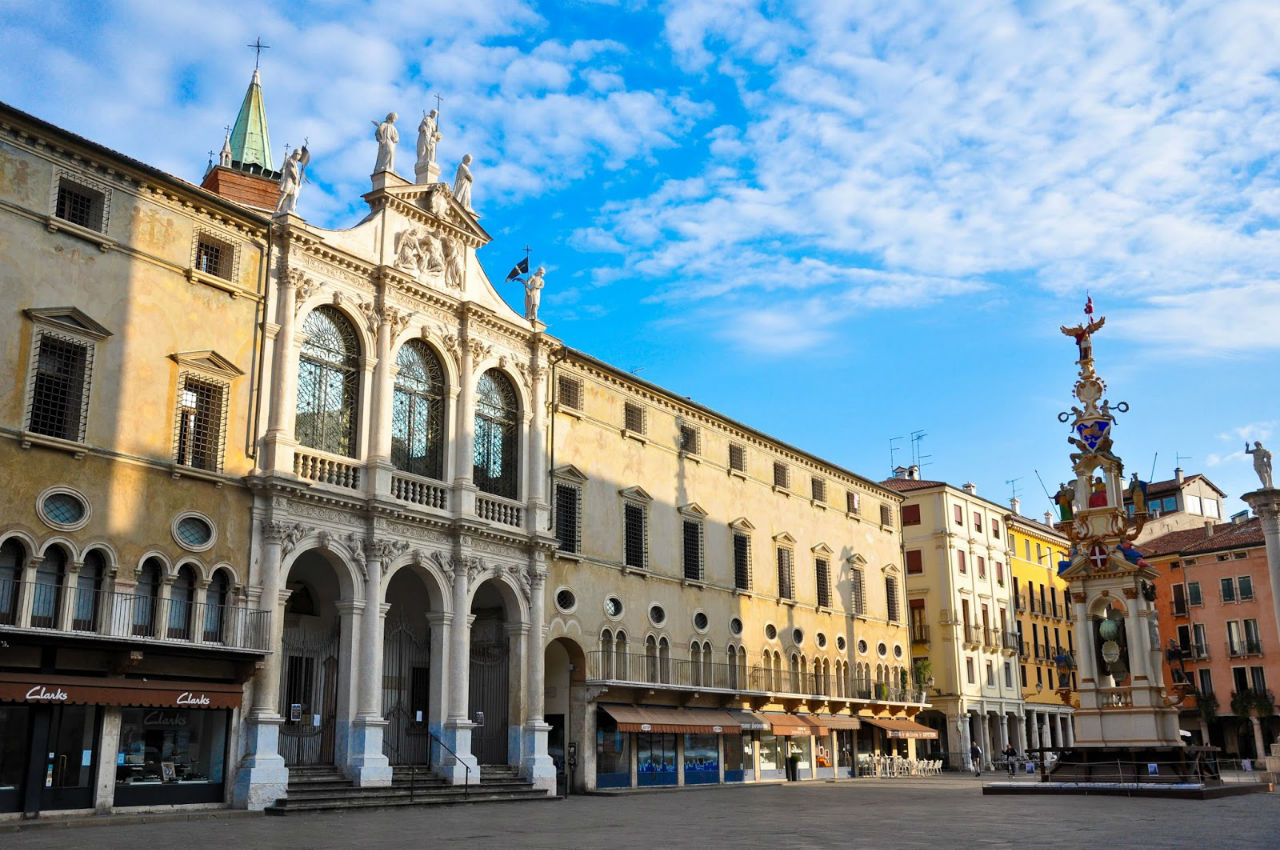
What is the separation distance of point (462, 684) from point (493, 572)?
3.26m

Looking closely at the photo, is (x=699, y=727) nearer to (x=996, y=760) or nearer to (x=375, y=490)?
(x=375, y=490)

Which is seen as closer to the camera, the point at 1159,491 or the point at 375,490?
the point at 375,490

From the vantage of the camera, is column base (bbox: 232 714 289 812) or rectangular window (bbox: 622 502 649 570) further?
rectangular window (bbox: 622 502 649 570)

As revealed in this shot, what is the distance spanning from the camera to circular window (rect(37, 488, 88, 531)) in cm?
2223

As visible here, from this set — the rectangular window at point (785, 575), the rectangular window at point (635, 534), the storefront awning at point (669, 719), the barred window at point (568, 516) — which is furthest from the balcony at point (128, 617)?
the rectangular window at point (785, 575)

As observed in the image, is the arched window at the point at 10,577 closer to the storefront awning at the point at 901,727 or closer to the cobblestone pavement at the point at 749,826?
the cobblestone pavement at the point at 749,826

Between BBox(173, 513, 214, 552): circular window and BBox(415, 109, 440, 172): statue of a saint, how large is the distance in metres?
12.9

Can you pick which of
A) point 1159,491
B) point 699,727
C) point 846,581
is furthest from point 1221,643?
point 699,727

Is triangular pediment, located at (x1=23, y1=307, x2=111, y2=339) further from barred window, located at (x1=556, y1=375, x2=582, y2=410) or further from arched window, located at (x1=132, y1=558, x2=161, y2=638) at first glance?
barred window, located at (x1=556, y1=375, x2=582, y2=410)

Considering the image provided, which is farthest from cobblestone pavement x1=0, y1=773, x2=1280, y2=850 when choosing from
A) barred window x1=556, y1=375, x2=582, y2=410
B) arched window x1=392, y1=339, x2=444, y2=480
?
barred window x1=556, y1=375, x2=582, y2=410

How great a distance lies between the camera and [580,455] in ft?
121

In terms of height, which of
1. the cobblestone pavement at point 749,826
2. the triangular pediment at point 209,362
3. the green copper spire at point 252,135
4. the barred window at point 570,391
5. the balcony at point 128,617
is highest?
the green copper spire at point 252,135

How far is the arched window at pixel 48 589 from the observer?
2200cm

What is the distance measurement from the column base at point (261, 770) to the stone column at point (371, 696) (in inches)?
80.9
